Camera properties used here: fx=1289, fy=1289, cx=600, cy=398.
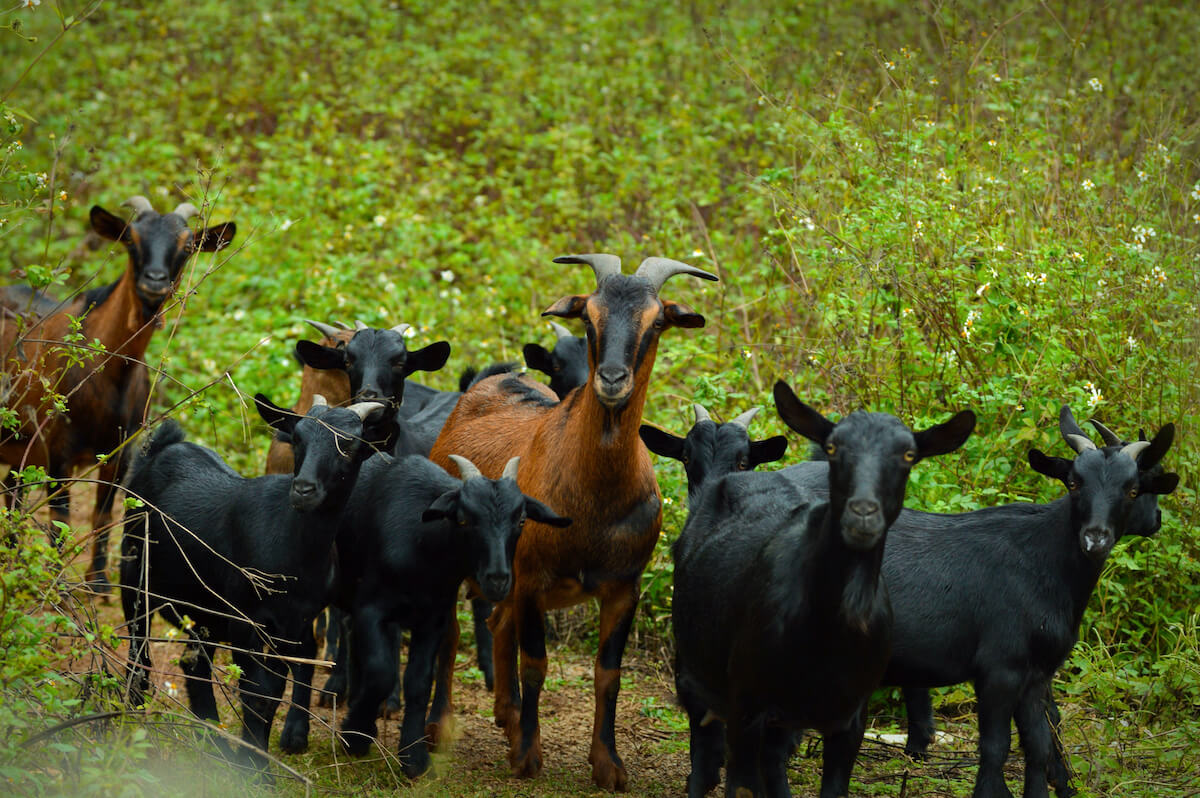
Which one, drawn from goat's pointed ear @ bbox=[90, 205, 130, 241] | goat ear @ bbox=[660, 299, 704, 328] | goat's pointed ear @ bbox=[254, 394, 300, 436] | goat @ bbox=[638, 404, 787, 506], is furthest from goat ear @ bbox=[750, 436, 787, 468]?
goat's pointed ear @ bbox=[90, 205, 130, 241]

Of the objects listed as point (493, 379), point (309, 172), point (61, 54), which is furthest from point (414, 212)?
point (61, 54)

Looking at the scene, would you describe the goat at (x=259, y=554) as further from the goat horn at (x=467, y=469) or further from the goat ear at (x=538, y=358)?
the goat ear at (x=538, y=358)

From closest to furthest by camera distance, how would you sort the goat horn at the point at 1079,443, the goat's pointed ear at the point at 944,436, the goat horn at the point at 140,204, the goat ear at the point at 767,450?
the goat's pointed ear at the point at 944,436 < the goat horn at the point at 1079,443 < the goat ear at the point at 767,450 < the goat horn at the point at 140,204

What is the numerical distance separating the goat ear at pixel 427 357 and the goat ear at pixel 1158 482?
3.92 meters

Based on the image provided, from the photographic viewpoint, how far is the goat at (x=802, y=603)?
4895 mm

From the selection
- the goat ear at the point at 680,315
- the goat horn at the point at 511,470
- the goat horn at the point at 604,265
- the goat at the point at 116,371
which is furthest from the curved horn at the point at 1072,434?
the goat at the point at 116,371

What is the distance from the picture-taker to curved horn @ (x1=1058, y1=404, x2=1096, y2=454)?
20.6ft

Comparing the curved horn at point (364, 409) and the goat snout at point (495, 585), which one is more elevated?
the curved horn at point (364, 409)

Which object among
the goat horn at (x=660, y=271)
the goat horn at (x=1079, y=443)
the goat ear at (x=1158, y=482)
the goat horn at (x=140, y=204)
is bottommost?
the goat ear at (x=1158, y=482)

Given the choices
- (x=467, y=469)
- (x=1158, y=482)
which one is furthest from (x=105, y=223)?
(x=1158, y=482)

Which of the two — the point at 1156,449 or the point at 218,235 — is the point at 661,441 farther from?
the point at 218,235

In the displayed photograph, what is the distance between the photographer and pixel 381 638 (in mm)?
6461

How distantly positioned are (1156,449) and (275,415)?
4.36 m

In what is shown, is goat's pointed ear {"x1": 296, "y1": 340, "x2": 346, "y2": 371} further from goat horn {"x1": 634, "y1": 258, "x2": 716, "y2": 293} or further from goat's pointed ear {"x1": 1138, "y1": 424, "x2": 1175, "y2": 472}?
goat's pointed ear {"x1": 1138, "y1": 424, "x2": 1175, "y2": 472}
